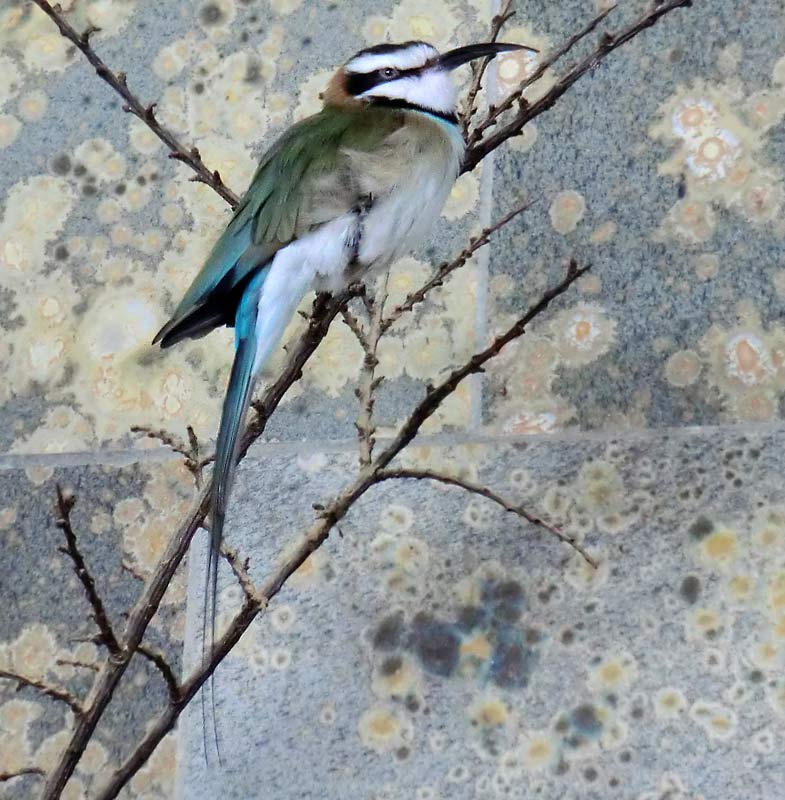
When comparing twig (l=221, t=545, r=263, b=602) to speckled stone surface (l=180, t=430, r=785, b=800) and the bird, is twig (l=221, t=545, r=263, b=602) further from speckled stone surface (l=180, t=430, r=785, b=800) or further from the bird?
speckled stone surface (l=180, t=430, r=785, b=800)

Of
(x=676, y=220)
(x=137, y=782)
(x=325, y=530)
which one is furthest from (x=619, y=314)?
(x=137, y=782)

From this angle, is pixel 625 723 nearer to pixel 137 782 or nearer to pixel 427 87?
pixel 137 782

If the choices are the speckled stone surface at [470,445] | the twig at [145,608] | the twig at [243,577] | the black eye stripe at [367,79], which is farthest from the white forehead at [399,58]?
the twig at [243,577]

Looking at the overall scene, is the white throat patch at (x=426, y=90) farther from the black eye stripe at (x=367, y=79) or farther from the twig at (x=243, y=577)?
the twig at (x=243, y=577)

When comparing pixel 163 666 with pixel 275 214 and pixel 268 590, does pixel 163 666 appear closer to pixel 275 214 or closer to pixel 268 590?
pixel 268 590

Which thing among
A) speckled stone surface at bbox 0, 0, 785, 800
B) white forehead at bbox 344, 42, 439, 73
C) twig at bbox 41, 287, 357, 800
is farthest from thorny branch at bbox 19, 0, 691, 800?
speckled stone surface at bbox 0, 0, 785, 800

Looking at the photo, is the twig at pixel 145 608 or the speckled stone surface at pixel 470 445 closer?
the twig at pixel 145 608

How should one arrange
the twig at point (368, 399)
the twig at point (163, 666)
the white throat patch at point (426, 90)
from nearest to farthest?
the twig at point (163, 666)
the twig at point (368, 399)
the white throat patch at point (426, 90)
